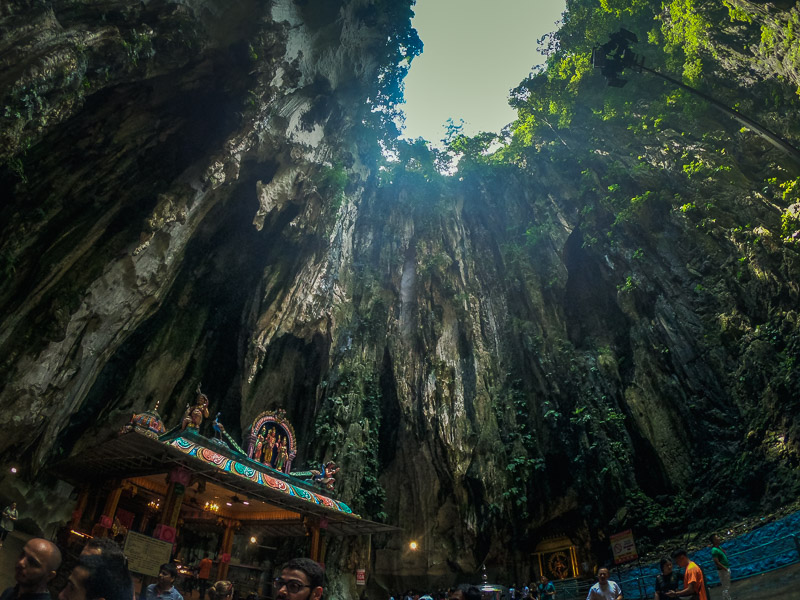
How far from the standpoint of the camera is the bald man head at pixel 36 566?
7.14 ft

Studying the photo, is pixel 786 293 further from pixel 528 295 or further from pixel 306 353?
pixel 306 353

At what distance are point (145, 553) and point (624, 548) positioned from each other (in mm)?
11243

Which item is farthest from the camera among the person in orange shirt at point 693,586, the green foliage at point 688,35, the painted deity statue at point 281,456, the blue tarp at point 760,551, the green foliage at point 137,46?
the green foliage at point 688,35

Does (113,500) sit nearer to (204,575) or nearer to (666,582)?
(204,575)

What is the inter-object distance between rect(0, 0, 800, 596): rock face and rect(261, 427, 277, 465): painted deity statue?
2191 millimetres

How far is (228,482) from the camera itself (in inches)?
405

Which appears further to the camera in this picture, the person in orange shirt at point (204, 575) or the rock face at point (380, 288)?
the person in orange shirt at point (204, 575)

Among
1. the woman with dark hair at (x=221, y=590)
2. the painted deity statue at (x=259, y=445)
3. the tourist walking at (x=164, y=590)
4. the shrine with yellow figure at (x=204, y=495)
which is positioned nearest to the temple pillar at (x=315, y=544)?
the shrine with yellow figure at (x=204, y=495)

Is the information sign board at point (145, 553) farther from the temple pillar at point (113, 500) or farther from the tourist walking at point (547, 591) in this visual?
the tourist walking at point (547, 591)

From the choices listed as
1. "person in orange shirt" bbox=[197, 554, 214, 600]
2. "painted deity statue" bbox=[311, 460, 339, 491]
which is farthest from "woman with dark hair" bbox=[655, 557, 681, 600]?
"painted deity statue" bbox=[311, 460, 339, 491]

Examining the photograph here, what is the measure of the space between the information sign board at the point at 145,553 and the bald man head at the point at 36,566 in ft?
21.6

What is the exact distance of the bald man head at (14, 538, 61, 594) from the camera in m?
2.18

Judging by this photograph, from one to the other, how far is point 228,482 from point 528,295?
15.2m

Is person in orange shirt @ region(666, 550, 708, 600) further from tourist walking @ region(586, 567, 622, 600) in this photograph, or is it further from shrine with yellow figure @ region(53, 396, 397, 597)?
shrine with yellow figure @ region(53, 396, 397, 597)
